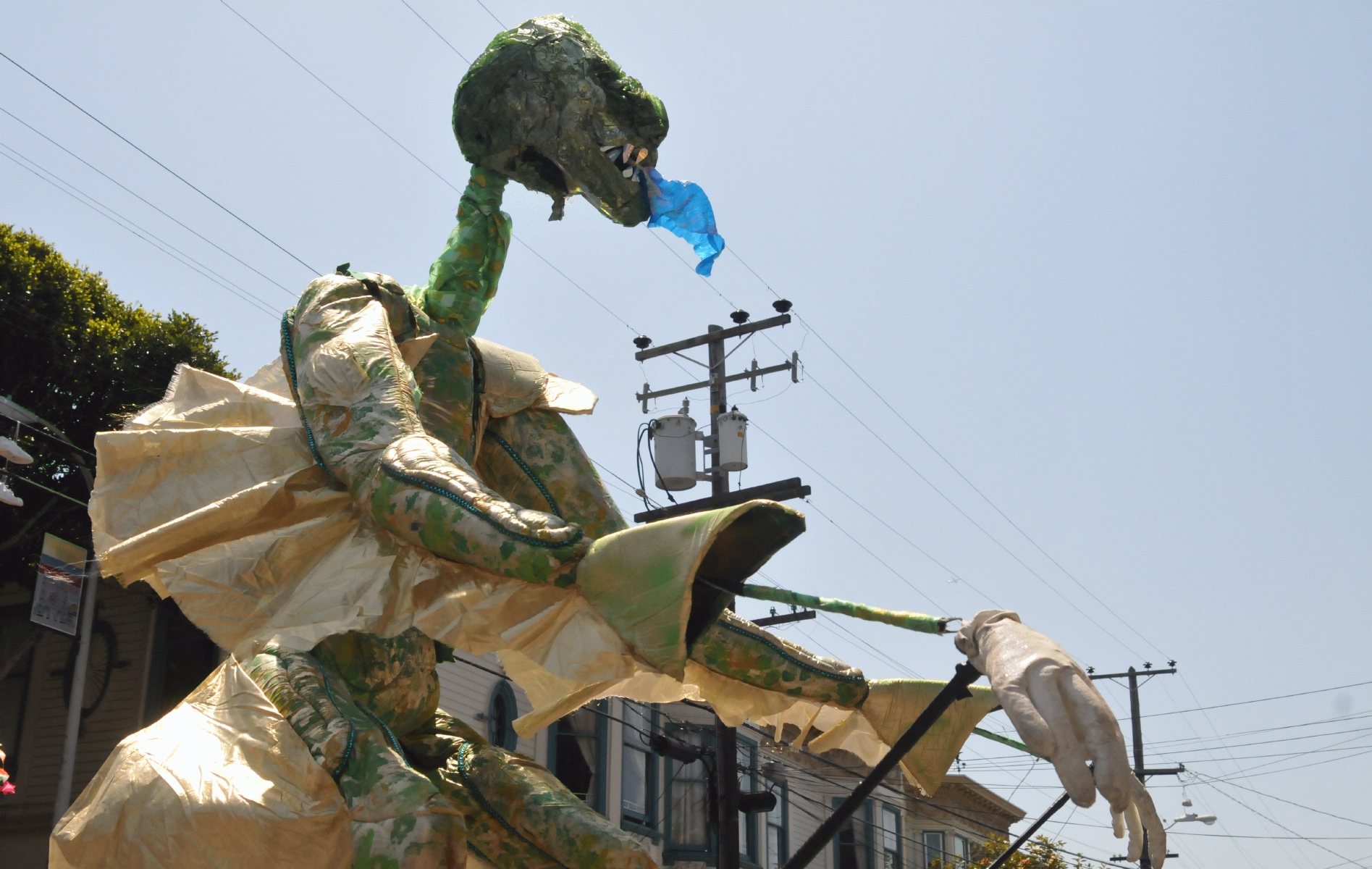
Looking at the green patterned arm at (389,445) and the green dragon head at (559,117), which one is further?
the green dragon head at (559,117)

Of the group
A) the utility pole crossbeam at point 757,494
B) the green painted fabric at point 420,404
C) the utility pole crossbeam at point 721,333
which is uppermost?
the utility pole crossbeam at point 721,333

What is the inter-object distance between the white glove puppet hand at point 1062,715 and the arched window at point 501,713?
13.2 metres

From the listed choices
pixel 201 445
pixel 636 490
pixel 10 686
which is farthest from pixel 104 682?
pixel 201 445

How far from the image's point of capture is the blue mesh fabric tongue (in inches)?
149

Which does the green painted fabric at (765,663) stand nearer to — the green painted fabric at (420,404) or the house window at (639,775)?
the green painted fabric at (420,404)

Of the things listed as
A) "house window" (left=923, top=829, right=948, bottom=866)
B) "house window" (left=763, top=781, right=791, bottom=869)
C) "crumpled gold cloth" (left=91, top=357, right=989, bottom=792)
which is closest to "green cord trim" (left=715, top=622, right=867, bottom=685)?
"crumpled gold cloth" (left=91, top=357, right=989, bottom=792)

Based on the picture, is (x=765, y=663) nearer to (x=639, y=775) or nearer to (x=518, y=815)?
(x=518, y=815)

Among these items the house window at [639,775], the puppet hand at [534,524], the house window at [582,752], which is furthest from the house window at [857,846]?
the puppet hand at [534,524]

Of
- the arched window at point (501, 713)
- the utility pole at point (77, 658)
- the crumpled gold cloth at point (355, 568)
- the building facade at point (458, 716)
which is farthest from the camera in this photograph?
the arched window at point (501, 713)

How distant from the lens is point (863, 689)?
140 inches

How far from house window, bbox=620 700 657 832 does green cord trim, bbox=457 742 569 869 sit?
46.2 feet

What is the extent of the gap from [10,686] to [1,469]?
4470 mm

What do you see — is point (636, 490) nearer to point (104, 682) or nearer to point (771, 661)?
point (104, 682)

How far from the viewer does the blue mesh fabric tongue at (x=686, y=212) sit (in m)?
3.78
